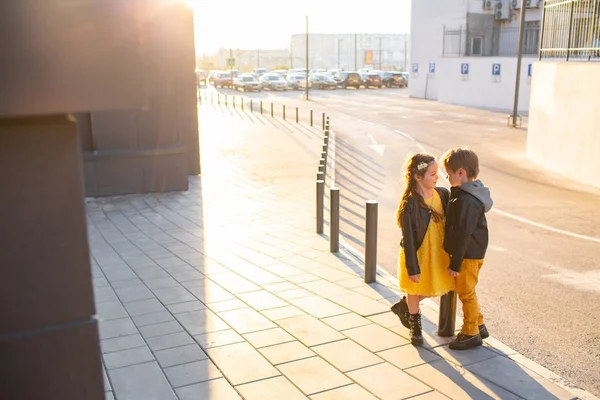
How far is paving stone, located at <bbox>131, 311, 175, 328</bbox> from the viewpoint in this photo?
5391 millimetres

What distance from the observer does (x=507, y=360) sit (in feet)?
15.2

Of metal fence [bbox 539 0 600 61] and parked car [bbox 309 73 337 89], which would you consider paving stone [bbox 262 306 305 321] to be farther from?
Answer: parked car [bbox 309 73 337 89]

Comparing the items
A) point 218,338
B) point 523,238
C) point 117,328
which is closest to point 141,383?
point 218,338

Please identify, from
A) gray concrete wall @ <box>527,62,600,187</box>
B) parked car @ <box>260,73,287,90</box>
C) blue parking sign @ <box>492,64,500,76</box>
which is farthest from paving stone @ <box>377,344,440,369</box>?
parked car @ <box>260,73,287,90</box>

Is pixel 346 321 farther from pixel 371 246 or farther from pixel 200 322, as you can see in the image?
pixel 200 322

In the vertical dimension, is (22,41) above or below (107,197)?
above

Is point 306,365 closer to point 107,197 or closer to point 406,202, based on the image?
point 406,202

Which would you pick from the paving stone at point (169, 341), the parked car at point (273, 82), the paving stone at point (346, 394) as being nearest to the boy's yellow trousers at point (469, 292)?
the paving stone at point (346, 394)

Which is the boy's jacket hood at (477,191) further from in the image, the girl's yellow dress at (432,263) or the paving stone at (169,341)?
the paving stone at (169,341)

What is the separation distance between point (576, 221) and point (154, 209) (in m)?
7.06

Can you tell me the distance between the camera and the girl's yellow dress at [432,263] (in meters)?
4.64

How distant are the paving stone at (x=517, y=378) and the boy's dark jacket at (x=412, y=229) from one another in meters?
0.90

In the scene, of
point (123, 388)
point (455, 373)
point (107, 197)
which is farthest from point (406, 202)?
point (107, 197)

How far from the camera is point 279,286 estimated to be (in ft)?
20.8
